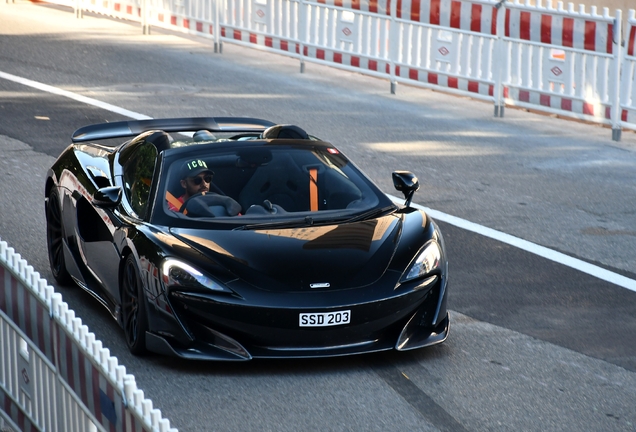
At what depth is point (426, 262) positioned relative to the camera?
7195 millimetres

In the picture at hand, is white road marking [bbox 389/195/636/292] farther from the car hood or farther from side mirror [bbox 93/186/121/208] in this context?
side mirror [bbox 93/186/121/208]

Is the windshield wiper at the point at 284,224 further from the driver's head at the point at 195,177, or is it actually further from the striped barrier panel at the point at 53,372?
the striped barrier panel at the point at 53,372

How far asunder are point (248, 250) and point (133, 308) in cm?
83

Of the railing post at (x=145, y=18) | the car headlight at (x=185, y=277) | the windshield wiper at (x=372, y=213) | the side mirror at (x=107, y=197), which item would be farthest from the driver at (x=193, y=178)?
the railing post at (x=145, y=18)

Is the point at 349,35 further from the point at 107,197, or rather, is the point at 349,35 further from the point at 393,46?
the point at 107,197

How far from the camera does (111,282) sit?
25.4ft

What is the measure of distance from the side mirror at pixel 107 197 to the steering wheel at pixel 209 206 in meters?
0.52

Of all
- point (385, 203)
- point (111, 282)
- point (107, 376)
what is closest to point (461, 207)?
point (385, 203)

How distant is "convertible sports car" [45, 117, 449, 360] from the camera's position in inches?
267

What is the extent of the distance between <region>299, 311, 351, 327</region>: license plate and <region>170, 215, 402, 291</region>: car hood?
161mm

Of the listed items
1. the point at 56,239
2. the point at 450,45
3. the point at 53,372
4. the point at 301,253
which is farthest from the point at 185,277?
the point at 450,45

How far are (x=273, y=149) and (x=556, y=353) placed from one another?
2.26 metres

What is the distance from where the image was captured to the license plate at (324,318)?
6.73 meters

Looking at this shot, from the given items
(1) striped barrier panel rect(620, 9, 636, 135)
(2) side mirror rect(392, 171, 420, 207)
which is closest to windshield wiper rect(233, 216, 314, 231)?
(2) side mirror rect(392, 171, 420, 207)
